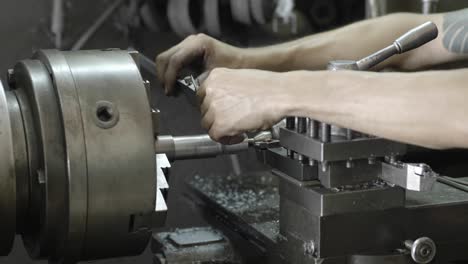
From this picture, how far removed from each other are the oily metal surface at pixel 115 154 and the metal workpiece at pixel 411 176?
294mm

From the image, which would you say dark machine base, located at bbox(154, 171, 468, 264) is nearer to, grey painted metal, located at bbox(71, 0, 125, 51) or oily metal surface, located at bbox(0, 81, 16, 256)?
oily metal surface, located at bbox(0, 81, 16, 256)

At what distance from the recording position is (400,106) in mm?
839

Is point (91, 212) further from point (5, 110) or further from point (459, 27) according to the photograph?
point (459, 27)

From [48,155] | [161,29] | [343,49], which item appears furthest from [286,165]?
[161,29]

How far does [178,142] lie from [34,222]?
0.23m

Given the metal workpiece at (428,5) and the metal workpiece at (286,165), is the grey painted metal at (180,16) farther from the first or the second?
the metal workpiece at (286,165)

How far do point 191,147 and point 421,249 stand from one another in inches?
14.0

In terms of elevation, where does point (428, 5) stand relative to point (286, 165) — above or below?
above

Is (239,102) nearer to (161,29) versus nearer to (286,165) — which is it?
(286,165)

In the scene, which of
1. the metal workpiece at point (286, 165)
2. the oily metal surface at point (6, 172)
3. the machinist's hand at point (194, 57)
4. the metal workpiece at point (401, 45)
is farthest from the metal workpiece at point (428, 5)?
the oily metal surface at point (6, 172)

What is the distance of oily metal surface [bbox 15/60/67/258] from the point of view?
823 mm

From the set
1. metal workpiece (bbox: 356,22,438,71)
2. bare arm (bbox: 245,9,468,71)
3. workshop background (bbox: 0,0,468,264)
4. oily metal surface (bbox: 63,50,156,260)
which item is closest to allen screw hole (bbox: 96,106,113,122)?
oily metal surface (bbox: 63,50,156,260)

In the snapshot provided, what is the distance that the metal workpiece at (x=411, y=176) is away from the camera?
846 mm

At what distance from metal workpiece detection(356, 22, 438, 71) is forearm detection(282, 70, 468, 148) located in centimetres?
8
